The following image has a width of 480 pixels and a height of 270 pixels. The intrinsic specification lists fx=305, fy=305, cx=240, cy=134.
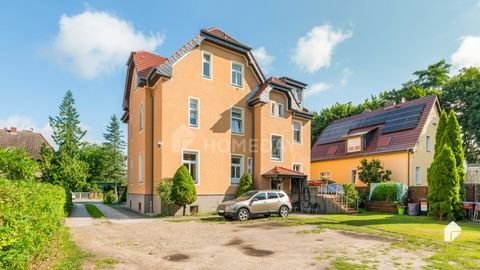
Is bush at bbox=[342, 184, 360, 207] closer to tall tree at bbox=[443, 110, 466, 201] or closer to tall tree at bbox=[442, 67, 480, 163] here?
tall tree at bbox=[443, 110, 466, 201]

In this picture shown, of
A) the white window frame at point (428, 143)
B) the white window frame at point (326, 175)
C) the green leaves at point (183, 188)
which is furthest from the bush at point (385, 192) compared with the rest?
the green leaves at point (183, 188)

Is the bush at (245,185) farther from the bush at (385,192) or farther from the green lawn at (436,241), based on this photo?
the bush at (385,192)

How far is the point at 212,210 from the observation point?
64.1 ft

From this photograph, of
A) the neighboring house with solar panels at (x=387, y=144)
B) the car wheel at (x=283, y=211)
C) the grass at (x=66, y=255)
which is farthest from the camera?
the neighboring house with solar panels at (x=387, y=144)

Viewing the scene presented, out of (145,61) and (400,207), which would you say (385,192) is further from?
(145,61)

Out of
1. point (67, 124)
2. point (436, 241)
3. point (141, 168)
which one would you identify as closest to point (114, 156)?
point (67, 124)

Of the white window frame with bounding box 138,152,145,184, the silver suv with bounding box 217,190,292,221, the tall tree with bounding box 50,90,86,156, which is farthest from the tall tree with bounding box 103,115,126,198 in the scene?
the silver suv with bounding box 217,190,292,221

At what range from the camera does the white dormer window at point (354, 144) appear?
97.7 ft

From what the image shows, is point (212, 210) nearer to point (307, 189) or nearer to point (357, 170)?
point (307, 189)

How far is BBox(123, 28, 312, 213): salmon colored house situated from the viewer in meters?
18.8

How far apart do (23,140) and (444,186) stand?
5034 centimetres

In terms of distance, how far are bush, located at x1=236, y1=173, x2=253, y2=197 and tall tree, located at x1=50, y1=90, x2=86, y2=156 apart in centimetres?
3231

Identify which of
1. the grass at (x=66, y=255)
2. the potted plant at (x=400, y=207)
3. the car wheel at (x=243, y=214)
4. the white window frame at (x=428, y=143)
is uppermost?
the white window frame at (x=428, y=143)

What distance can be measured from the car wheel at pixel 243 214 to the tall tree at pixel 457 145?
1164 cm
